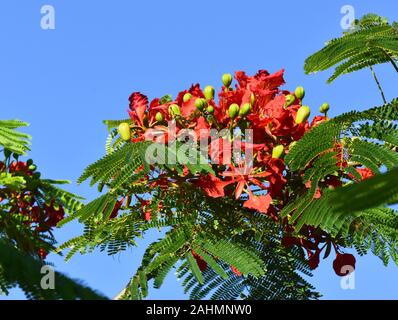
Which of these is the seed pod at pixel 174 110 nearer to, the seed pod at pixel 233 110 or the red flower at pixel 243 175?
the seed pod at pixel 233 110

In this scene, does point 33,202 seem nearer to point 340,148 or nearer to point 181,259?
point 181,259

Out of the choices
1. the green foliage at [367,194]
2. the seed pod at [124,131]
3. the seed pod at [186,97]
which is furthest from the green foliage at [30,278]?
the seed pod at [186,97]

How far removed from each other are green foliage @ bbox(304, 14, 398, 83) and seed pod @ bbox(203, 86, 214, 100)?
1.38 feet

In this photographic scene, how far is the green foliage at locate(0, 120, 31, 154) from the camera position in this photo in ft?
8.34

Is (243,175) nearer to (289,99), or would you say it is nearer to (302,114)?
(302,114)

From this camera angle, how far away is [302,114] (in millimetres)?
2781

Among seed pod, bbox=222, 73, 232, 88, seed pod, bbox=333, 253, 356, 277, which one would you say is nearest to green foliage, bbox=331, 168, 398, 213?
seed pod, bbox=333, 253, 356, 277

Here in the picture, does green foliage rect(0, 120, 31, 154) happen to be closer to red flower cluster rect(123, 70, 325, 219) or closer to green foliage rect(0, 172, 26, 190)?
green foliage rect(0, 172, 26, 190)

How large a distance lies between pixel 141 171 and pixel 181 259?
39 cm

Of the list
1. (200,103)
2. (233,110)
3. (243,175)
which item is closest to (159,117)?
(200,103)

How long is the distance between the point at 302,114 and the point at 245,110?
0.80 feet
